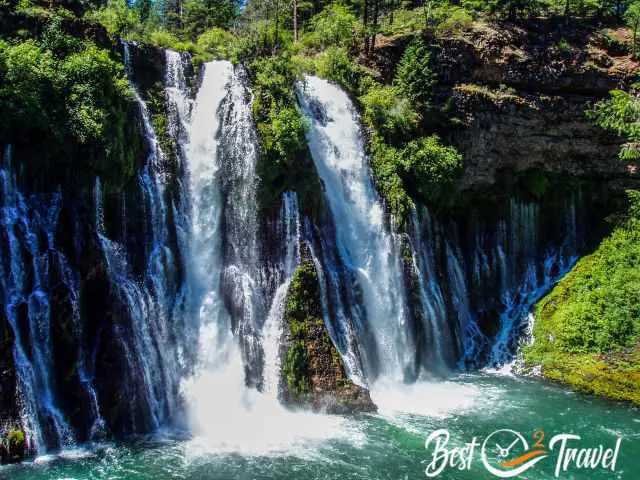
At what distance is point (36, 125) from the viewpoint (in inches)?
631

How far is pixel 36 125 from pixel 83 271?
4.28 metres

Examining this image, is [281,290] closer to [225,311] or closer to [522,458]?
[225,311]

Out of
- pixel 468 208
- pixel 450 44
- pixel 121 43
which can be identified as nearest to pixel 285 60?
A: pixel 121 43

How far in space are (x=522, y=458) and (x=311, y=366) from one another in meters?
6.72

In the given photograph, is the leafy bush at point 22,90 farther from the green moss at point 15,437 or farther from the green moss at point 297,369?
the green moss at point 297,369

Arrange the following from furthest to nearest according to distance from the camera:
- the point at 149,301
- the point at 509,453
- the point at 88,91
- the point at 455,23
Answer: the point at 455,23 < the point at 149,301 < the point at 88,91 < the point at 509,453

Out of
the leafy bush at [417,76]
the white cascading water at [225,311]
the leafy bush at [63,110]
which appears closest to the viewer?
the leafy bush at [63,110]

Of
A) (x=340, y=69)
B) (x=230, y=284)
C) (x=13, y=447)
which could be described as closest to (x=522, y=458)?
(x=230, y=284)

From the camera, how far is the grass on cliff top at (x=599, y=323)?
836 inches

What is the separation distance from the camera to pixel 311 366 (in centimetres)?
1842

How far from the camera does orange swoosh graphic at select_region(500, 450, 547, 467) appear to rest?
14898mm

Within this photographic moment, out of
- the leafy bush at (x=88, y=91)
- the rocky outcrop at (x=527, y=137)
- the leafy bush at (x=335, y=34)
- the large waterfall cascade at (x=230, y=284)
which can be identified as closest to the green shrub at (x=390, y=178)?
the large waterfall cascade at (x=230, y=284)

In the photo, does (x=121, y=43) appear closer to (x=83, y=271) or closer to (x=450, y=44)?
(x=83, y=271)

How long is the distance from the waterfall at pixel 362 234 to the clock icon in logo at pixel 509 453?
5447 millimetres
